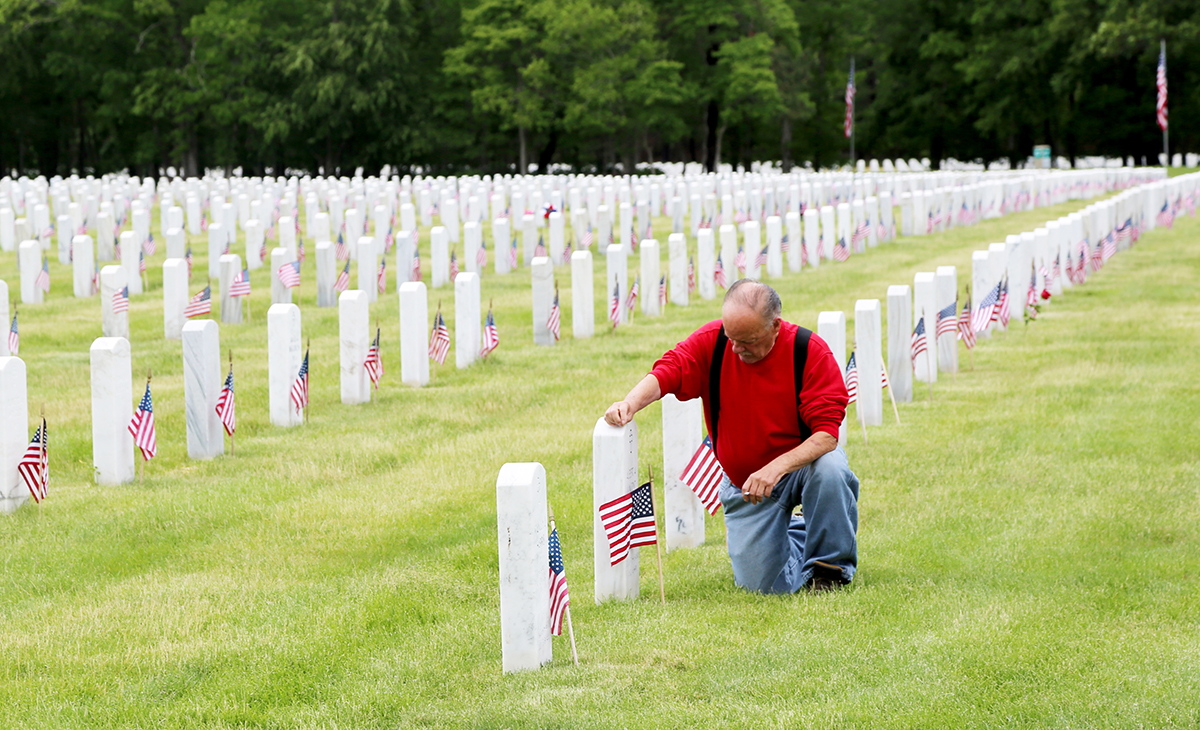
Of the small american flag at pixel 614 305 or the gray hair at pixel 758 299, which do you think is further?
the small american flag at pixel 614 305

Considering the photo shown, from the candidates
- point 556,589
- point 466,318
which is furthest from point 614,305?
point 556,589

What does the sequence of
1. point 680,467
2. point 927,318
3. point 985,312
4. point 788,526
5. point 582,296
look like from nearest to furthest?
point 788,526
point 680,467
point 927,318
point 985,312
point 582,296

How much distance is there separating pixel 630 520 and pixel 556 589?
608mm

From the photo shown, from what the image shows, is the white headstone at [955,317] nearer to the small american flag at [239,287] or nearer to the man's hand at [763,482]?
the man's hand at [763,482]

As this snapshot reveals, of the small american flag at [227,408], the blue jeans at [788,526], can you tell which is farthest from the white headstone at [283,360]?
the blue jeans at [788,526]

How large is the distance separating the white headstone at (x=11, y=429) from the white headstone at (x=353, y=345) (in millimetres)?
3307

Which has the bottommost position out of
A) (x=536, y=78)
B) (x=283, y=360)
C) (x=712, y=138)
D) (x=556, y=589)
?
(x=556, y=589)

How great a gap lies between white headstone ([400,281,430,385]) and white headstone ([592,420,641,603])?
573cm

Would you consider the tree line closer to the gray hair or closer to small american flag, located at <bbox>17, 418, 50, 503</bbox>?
small american flag, located at <bbox>17, 418, 50, 503</bbox>

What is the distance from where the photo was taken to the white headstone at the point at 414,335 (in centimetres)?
1146

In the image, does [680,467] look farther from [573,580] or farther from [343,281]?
[343,281]

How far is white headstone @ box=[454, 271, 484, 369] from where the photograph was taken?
12266 mm

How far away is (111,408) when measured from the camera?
8188 mm

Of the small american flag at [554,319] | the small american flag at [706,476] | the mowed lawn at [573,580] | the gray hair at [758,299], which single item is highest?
the gray hair at [758,299]
